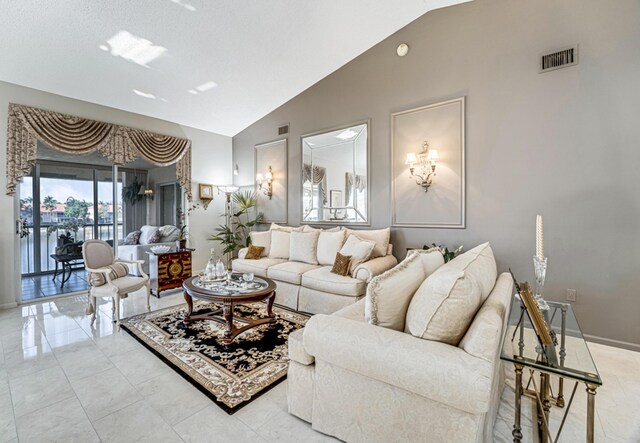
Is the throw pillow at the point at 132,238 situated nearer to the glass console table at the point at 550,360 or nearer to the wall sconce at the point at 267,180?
the wall sconce at the point at 267,180

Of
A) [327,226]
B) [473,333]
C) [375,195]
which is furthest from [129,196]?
[473,333]

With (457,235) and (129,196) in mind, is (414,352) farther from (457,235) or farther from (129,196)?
(129,196)

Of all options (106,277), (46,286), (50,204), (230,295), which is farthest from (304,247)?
(46,286)

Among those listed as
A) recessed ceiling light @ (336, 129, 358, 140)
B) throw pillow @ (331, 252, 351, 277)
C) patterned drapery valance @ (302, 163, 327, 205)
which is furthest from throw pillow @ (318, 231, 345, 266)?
recessed ceiling light @ (336, 129, 358, 140)

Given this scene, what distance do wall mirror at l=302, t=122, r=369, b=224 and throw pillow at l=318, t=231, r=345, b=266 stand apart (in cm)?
48

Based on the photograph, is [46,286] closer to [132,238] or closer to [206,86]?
[132,238]

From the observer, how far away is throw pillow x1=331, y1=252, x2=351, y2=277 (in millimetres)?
3634

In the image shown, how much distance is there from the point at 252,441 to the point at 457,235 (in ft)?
10.1

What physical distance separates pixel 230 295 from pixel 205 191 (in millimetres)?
3824

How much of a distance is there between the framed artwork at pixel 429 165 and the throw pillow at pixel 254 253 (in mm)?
2248

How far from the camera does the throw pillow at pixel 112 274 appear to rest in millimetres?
3338

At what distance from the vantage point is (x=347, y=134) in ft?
15.0

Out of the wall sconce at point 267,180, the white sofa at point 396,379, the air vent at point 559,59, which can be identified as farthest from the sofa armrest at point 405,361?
the wall sconce at point 267,180

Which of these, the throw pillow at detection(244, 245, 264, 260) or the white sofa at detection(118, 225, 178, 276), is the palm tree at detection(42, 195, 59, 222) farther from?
the throw pillow at detection(244, 245, 264, 260)
